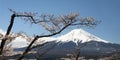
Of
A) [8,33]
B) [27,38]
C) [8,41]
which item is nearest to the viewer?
[8,33]

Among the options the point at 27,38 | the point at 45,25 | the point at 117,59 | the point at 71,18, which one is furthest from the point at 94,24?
the point at 117,59

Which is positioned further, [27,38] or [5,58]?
[27,38]

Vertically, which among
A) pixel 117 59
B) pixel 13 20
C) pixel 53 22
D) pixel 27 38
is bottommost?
pixel 117 59

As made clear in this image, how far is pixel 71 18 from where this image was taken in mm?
13391

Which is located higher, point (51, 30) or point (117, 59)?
point (51, 30)

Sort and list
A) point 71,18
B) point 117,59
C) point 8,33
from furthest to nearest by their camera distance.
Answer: point 117,59 < point 71,18 < point 8,33

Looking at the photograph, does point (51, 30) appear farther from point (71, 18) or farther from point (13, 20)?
point (13, 20)

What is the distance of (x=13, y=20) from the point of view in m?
10.8

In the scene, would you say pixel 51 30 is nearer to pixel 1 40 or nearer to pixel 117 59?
pixel 1 40

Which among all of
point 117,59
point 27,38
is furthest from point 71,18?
point 117,59

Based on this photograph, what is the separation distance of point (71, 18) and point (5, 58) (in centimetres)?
373

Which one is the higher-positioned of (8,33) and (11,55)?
(8,33)

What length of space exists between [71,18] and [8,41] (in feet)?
10.6

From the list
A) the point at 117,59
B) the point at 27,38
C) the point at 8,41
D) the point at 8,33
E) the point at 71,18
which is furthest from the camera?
the point at 117,59
